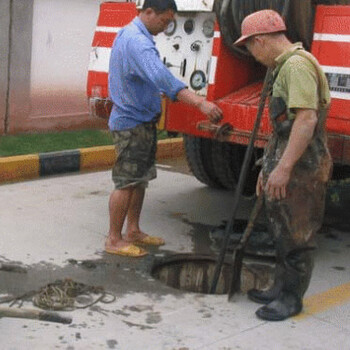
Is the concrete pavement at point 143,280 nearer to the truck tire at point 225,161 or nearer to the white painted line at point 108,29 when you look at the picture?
the truck tire at point 225,161

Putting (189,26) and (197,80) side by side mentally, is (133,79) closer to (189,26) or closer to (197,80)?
(197,80)

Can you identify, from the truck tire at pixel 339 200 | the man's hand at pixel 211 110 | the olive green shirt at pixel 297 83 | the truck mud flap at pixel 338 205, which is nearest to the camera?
the olive green shirt at pixel 297 83

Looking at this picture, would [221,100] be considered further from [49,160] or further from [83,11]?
[83,11]

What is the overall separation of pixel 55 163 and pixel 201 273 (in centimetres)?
280

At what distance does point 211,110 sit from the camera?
454cm

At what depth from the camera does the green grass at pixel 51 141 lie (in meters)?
7.67

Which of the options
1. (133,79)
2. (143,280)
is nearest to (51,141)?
(133,79)

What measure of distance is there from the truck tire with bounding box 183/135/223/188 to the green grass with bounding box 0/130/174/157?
1484 mm

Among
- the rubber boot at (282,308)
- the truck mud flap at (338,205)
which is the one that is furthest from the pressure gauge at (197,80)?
the truck mud flap at (338,205)

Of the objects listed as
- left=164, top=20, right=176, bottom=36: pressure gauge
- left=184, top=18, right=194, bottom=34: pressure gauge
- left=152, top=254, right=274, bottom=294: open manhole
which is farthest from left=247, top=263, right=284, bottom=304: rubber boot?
left=164, top=20, right=176, bottom=36: pressure gauge

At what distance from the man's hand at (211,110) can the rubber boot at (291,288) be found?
1.02 meters

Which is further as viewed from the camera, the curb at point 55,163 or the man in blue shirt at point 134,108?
the curb at point 55,163

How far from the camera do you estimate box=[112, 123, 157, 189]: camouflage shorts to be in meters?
4.92

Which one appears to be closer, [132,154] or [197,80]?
[132,154]
